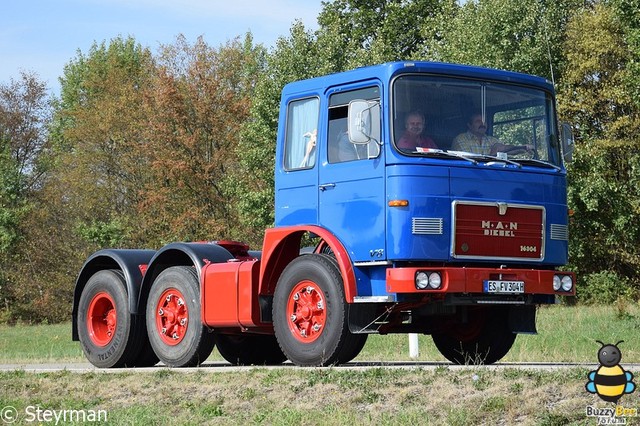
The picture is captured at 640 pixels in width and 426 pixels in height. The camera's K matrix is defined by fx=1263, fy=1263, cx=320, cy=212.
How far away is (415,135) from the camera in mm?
13086

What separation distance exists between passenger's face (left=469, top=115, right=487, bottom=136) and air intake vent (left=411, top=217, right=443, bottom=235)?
1195 millimetres

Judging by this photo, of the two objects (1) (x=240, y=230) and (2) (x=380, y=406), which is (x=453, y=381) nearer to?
(2) (x=380, y=406)

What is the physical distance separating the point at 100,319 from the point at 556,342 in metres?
8.99

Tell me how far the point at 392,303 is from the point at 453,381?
280 cm

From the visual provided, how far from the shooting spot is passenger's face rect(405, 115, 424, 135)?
13.1 meters

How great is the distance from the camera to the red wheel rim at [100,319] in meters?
16.7

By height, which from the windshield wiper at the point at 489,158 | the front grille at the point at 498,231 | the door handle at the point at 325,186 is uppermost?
the windshield wiper at the point at 489,158

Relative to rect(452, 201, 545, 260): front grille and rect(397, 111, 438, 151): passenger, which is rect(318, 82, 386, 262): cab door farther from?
rect(452, 201, 545, 260): front grille

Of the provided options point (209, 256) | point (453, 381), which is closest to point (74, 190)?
point (209, 256)

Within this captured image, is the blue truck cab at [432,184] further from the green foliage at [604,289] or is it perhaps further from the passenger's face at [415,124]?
the green foliage at [604,289]

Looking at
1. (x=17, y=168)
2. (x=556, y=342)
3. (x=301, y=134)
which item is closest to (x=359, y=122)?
(x=301, y=134)

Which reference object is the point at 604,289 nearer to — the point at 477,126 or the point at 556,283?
the point at 556,283

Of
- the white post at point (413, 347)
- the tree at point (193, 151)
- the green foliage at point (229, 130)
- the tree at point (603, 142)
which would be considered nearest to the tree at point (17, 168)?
the green foliage at point (229, 130)

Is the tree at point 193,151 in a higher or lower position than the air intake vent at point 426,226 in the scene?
higher
